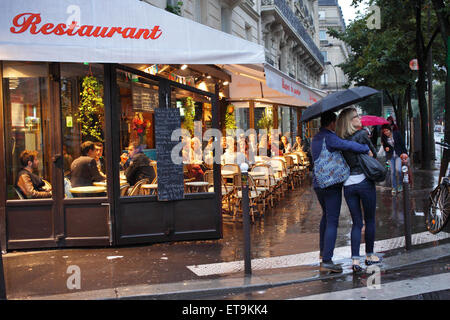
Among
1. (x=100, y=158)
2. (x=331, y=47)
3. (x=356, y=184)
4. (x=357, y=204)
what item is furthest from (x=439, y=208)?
(x=331, y=47)

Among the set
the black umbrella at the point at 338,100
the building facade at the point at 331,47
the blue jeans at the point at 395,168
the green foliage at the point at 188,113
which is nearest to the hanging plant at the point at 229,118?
the blue jeans at the point at 395,168

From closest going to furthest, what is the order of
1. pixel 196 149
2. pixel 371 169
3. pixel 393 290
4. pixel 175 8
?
pixel 393 290 < pixel 371 169 < pixel 196 149 < pixel 175 8

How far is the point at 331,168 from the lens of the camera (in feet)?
18.8

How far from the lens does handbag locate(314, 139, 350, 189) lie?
5.72 metres

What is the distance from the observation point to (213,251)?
707cm

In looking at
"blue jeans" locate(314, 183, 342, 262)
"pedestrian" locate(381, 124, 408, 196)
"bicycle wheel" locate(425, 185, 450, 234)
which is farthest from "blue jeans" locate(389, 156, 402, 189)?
"blue jeans" locate(314, 183, 342, 262)

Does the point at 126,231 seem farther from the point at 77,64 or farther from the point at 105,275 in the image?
the point at 77,64

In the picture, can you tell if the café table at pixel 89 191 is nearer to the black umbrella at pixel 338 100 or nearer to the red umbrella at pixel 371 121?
the black umbrella at pixel 338 100

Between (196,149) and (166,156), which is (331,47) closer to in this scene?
(196,149)

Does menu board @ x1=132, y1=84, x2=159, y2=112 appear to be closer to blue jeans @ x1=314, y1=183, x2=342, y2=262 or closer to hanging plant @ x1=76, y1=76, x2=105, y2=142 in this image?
hanging plant @ x1=76, y1=76, x2=105, y2=142

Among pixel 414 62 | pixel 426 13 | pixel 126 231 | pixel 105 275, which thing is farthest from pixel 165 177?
pixel 426 13

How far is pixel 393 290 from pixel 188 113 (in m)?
4.09

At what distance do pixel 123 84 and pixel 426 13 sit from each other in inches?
687

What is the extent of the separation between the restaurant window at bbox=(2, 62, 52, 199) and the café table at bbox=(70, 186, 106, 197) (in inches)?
14.9
